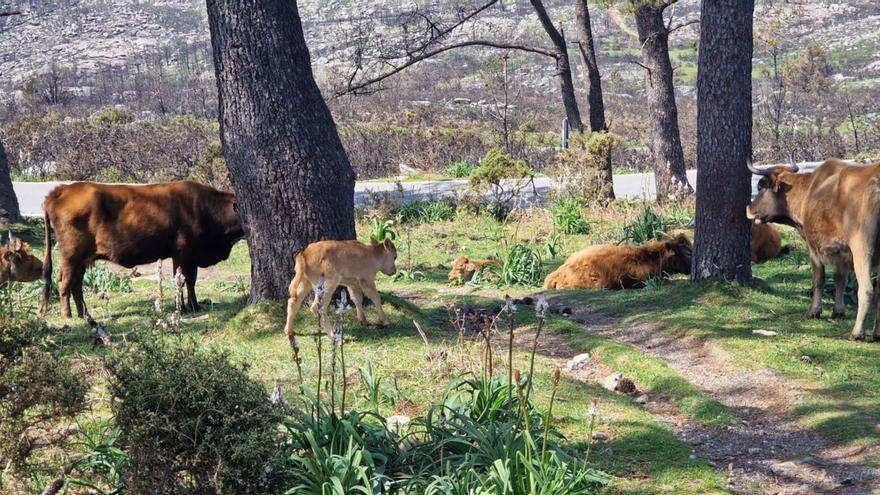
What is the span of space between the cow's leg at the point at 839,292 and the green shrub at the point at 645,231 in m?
5.60

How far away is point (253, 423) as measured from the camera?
5.90 metres

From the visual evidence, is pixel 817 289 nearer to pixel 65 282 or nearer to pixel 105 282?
pixel 65 282

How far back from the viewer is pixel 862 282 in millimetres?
10523

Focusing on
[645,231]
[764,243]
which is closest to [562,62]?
[645,231]

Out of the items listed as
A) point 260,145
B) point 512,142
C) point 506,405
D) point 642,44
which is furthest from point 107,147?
point 506,405

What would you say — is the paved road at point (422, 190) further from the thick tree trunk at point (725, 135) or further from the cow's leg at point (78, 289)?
the cow's leg at point (78, 289)

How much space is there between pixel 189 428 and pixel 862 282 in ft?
24.3

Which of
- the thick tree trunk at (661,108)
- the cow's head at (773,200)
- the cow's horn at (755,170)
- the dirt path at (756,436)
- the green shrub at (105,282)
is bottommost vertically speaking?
the dirt path at (756,436)

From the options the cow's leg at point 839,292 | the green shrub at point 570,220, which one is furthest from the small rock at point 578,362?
the green shrub at point 570,220

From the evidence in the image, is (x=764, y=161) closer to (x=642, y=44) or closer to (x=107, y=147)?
(x=642, y=44)

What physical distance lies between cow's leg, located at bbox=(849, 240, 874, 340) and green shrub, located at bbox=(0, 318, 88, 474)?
7.66 meters

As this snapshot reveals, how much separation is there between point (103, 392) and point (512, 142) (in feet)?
93.7

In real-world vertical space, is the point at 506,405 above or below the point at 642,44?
below

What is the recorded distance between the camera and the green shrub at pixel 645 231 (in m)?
17.2
